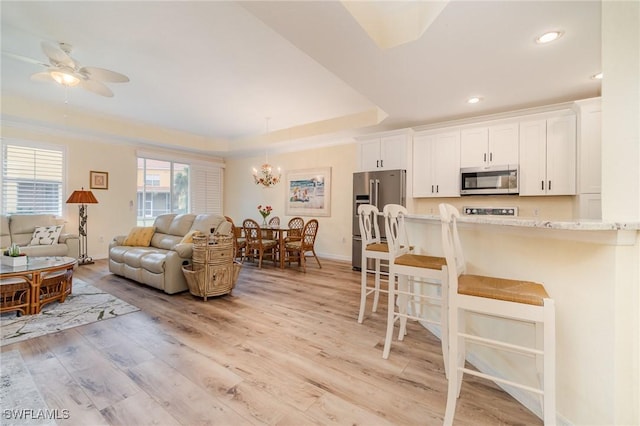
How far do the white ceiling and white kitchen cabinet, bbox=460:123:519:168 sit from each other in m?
0.28

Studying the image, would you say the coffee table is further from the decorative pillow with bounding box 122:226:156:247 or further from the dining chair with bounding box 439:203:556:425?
the dining chair with bounding box 439:203:556:425

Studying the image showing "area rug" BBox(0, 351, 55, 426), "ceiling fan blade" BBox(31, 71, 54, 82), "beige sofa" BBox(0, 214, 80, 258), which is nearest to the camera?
"area rug" BBox(0, 351, 55, 426)

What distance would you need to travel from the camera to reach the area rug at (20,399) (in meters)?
1.42

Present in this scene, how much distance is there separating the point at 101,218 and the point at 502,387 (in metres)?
7.05

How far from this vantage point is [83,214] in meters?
5.29

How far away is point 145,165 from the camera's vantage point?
6441 mm

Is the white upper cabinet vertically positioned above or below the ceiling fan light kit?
below

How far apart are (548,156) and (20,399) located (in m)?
5.30

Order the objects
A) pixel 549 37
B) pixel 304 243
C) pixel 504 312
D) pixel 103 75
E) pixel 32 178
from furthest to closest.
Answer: pixel 304 243 → pixel 32 178 → pixel 103 75 → pixel 549 37 → pixel 504 312

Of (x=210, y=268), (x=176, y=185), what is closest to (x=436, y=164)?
(x=210, y=268)

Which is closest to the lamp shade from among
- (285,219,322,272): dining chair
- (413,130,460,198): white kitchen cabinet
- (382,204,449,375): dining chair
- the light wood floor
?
the light wood floor

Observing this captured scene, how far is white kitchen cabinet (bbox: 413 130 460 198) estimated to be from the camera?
4.05m

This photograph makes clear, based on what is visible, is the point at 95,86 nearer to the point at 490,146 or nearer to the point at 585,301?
the point at 585,301

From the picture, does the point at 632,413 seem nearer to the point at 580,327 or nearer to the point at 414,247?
the point at 580,327
